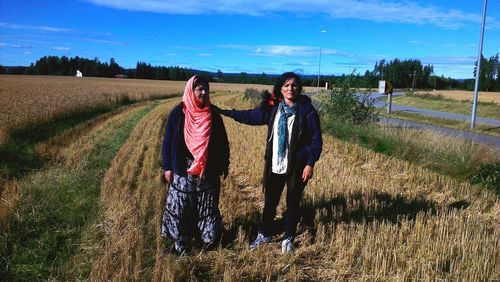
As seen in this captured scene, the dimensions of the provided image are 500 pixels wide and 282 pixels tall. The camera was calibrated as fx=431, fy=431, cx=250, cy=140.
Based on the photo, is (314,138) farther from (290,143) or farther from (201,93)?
(201,93)

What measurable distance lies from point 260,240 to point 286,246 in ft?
1.18

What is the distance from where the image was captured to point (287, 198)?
5.23m

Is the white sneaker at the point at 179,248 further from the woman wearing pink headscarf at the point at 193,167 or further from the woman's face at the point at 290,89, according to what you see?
the woman's face at the point at 290,89

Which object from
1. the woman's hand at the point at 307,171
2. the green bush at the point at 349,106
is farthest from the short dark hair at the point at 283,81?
the green bush at the point at 349,106

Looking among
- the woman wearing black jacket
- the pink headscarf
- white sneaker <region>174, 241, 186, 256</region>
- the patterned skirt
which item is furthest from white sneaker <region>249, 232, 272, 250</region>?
the pink headscarf

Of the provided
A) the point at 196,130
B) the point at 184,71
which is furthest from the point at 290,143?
the point at 184,71

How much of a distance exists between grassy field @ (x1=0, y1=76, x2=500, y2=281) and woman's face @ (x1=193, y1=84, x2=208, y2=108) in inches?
66.1

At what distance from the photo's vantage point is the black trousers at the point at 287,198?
5133 millimetres

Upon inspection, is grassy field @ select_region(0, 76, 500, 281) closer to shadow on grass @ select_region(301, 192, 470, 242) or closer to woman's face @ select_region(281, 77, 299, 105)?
shadow on grass @ select_region(301, 192, 470, 242)

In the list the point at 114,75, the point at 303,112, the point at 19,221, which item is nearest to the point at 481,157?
the point at 303,112

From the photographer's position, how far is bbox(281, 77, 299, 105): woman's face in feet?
16.1

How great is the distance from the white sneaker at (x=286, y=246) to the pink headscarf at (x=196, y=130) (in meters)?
1.27

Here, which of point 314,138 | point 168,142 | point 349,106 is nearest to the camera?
point 314,138

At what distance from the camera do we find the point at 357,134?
13.5 meters
